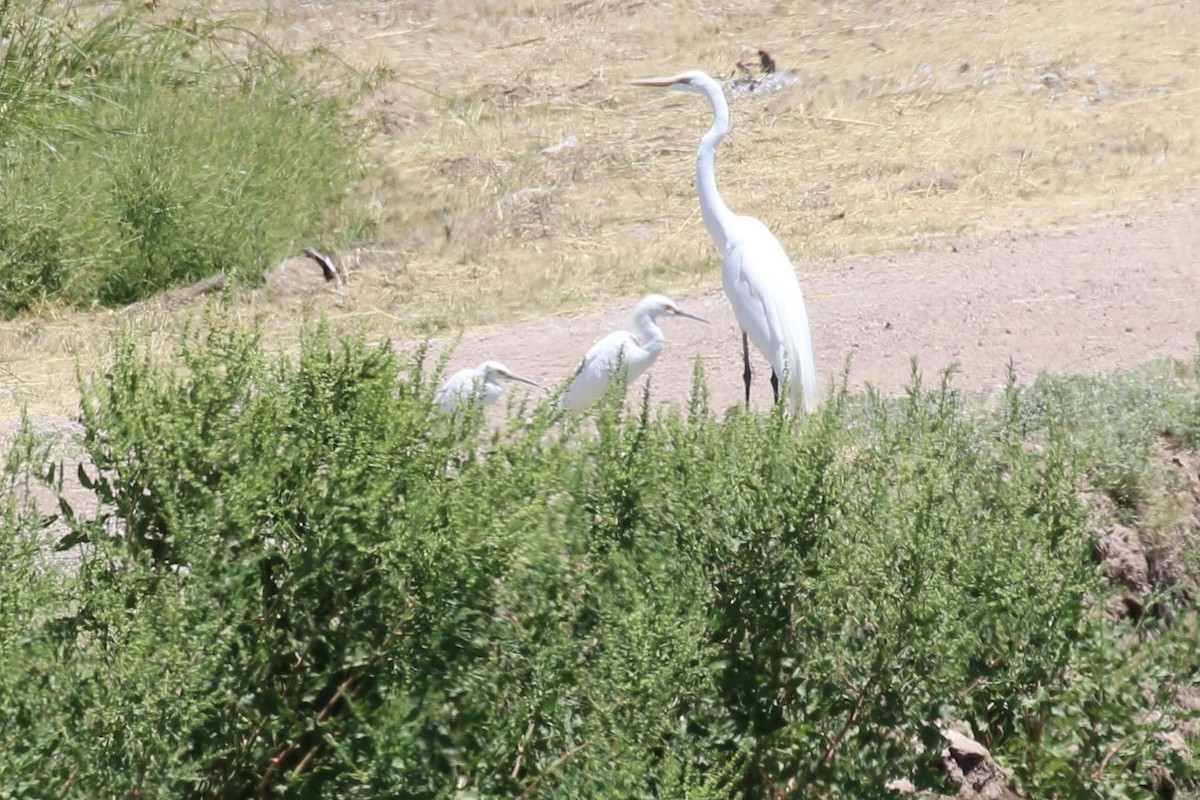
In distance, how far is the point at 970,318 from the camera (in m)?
8.12

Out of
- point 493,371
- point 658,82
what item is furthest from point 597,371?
point 658,82

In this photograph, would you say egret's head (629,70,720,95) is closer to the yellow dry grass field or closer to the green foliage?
the yellow dry grass field

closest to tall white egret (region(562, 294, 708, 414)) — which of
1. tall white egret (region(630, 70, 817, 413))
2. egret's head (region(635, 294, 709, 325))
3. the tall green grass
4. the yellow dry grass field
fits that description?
egret's head (region(635, 294, 709, 325))

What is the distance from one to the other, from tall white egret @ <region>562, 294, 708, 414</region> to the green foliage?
7.46ft

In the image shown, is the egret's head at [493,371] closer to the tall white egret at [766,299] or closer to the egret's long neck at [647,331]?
the egret's long neck at [647,331]

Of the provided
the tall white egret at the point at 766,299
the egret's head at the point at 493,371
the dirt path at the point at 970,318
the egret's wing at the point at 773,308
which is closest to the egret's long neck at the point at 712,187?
the tall white egret at the point at 766,299

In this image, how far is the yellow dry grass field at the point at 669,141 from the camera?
31.8 ft

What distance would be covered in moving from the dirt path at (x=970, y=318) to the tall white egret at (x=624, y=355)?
470 millimetres

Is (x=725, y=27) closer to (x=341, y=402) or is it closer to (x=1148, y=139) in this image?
(x=1148, y=139)

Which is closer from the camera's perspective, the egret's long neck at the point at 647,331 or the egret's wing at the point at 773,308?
the egret's wing at the point at 773,308

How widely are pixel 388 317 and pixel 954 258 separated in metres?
3.27

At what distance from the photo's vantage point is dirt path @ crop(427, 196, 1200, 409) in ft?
24.6

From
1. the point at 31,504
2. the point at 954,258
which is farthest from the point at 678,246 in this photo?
the point at 31,504

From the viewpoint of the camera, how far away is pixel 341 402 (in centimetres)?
350
